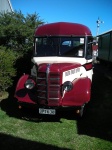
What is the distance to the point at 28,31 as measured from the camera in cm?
1541

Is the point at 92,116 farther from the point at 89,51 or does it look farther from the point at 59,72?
the point at 89,51

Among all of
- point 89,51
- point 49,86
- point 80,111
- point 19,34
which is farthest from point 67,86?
point 19,34

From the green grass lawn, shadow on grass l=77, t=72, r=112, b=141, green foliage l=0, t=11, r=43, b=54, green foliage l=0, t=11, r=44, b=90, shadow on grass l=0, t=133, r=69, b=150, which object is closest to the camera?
shadow on grass l=0, t=133, r=69, b=150

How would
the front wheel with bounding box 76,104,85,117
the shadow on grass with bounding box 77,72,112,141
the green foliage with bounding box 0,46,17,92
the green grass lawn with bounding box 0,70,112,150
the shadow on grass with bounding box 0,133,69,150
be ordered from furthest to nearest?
the green foliage with bounding box 0,46,17,92 → the front wheel with bounding box 76,104,85,117 → the shadow on grass with bounding box 77,72,112,141 → the green grass lawn with bounding box 0,70,112,150 → the shadow on grass with bounding box 0,133,69,150

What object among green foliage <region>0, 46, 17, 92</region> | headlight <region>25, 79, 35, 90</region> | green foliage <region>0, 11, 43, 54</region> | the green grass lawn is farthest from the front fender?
green foliage <region>0, 11, 43, 54</region>

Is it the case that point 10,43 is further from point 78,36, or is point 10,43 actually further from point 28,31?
point 78,36

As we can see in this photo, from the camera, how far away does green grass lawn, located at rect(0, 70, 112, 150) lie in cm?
597

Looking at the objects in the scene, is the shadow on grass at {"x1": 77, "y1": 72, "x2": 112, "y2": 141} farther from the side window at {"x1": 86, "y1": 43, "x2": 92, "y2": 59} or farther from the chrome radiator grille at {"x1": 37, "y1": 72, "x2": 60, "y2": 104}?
the side window at {"x1": 86, "y1": 43, "x2": 92, "y2": 59}

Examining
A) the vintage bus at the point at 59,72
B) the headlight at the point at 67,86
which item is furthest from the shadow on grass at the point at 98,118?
the headlight at the point at 67,86

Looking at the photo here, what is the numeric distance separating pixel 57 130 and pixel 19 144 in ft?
4.34

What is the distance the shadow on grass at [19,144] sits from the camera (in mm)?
5787

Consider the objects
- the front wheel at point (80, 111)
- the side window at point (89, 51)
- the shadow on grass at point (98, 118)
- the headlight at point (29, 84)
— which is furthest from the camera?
the side window at point (89, 51)

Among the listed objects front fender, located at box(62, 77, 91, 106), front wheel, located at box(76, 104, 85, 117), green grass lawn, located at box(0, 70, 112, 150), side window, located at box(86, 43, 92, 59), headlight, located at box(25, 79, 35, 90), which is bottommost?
green grass lawn, located at box(0, 70, 112, 150)

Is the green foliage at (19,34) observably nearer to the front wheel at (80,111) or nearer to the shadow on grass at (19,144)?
the front wheel at (80,111)
